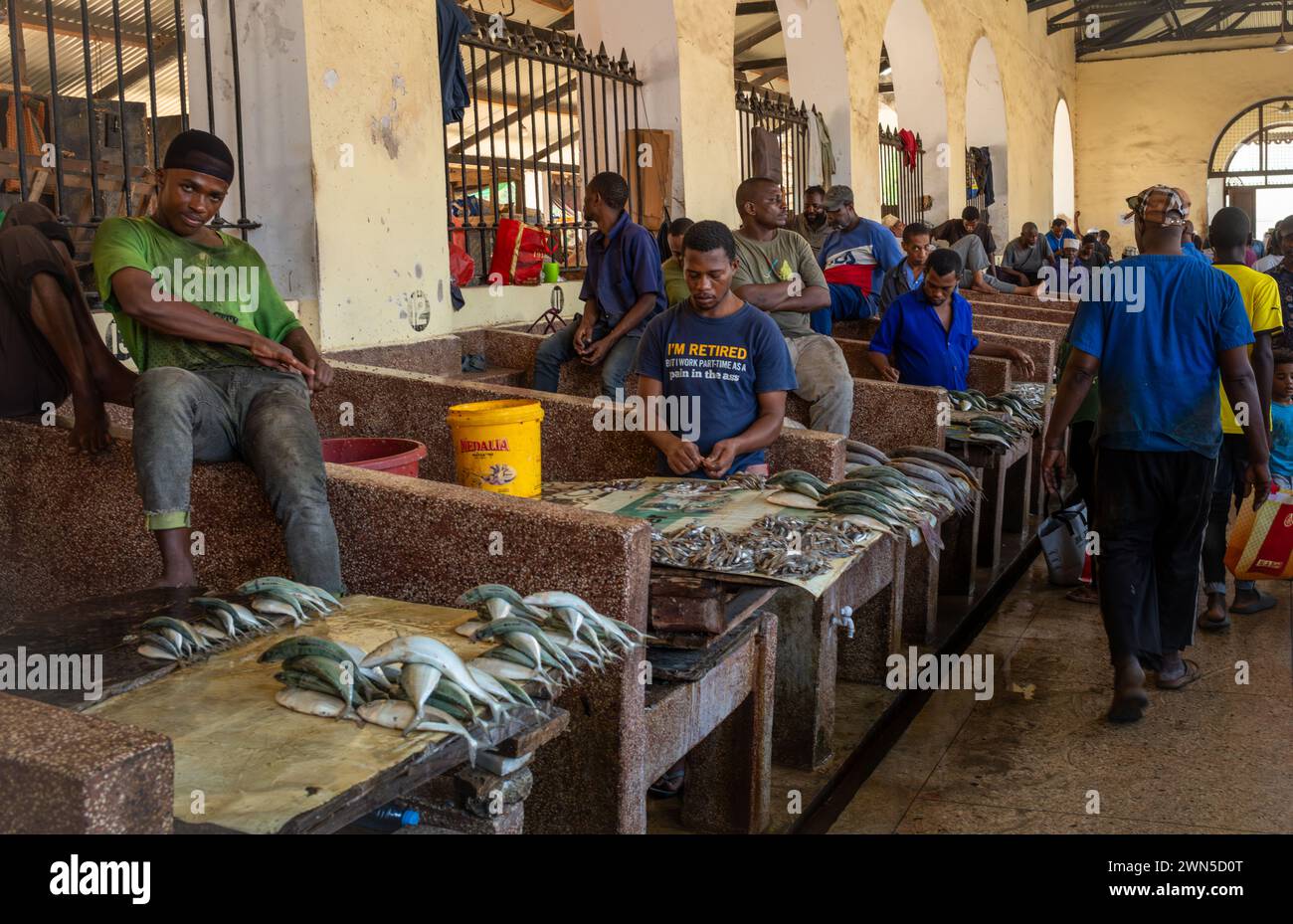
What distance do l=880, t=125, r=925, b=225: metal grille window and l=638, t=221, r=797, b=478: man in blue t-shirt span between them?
35.6 ft

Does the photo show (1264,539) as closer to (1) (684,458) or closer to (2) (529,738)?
(1) (684,458)

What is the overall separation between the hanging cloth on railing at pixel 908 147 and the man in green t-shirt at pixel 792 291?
33.7ft

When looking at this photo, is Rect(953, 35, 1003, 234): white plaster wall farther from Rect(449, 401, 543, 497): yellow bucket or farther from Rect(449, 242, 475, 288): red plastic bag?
Rect(449, 401, 543, 497): yellow bucket

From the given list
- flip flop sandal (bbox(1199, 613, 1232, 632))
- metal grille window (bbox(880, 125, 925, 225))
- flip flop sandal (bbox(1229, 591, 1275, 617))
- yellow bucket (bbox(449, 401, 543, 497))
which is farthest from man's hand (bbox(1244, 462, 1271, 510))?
metal grille window (bbox(880, 125, 925, 225))

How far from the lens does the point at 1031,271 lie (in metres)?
17.1

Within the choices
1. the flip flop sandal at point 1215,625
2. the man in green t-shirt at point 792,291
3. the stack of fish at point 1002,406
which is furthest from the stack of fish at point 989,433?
the flip flop sandal at point 1215,625

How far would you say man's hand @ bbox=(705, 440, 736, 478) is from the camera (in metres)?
5.23

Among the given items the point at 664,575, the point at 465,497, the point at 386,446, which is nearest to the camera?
the point at 465,497

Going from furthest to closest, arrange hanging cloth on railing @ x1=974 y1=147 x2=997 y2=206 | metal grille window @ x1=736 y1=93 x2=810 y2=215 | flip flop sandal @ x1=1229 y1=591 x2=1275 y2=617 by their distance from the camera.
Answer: hanging cloth on railing @ x1=974 y1=147 x2=997 y2=206 → metal grille window @ x1=736 y1=93 x2=810 y2=215 → flip flop sandal @ x1=1229 y1=591 x2=1275 y2=617

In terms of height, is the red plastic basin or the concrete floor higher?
the red plastic basin

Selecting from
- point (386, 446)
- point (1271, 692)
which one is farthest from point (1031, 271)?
point (386, 446)

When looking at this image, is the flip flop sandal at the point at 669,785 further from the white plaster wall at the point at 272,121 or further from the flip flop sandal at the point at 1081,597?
the flip flop sandal at the point at 1081,597
